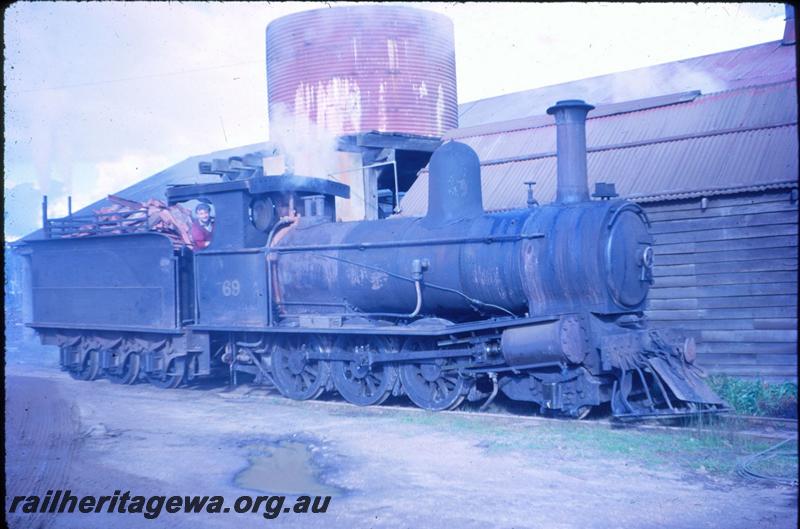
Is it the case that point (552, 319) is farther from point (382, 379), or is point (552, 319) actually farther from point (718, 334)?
point (718, 334)

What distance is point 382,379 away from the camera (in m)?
10.0

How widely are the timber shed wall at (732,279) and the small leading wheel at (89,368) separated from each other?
971 cm

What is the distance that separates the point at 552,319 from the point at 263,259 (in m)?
4.68

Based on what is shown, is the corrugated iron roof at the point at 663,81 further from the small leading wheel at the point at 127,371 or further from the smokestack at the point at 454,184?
the small leading wheel at the point at 127,371

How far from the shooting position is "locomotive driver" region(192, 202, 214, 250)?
12.6 meters

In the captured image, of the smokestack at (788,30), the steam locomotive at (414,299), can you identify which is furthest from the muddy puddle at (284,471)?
the smokestack at (788,30)

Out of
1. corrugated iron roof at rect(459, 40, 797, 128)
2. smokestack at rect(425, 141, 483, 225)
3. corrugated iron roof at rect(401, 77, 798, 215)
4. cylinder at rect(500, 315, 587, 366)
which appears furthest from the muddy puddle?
corrugated iron roof at rect(459, 40, 797, 128)

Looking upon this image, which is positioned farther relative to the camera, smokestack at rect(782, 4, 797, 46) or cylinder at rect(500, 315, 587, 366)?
smokestack at rect(782, 4, 797, 46)

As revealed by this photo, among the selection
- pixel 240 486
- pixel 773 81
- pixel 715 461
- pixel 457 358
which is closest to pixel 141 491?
pixel 240 486

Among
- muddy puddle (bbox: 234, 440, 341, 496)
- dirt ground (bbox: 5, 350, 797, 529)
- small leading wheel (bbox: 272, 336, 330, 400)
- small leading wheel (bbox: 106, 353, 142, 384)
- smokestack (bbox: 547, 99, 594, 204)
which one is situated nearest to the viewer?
dirt ground (bbox: 5, 350, 797, 529)

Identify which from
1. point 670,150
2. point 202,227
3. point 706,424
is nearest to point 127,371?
point 202,227

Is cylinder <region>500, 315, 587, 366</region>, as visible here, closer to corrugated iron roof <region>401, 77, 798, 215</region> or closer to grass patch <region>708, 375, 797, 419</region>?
grass patch <region>708, 375, 797, 419</region>

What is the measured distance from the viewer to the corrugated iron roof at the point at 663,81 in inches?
556

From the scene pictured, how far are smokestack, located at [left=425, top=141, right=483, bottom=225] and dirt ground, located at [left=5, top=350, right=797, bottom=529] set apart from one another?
8.27 ft
